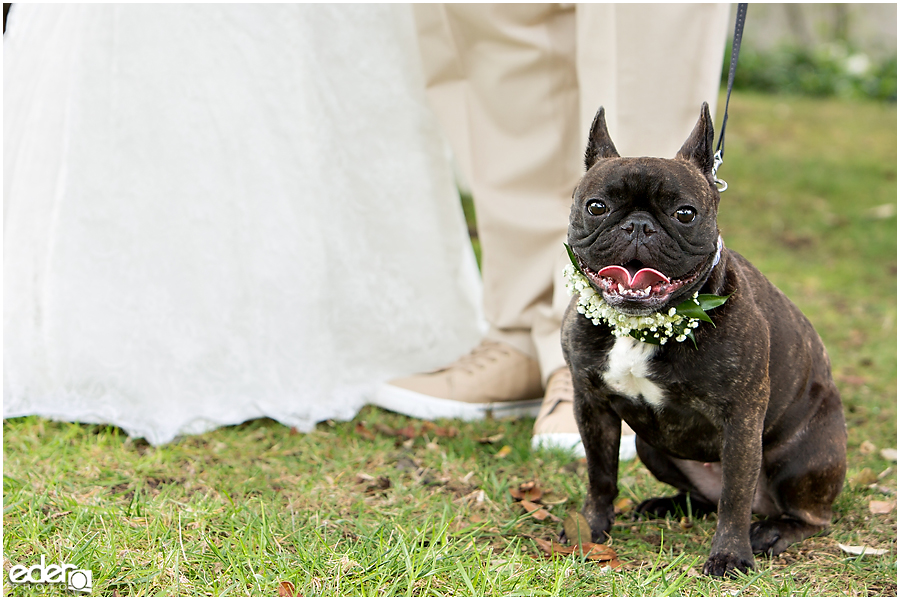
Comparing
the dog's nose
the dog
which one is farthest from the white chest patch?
the dog's nose

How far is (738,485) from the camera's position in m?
1.73

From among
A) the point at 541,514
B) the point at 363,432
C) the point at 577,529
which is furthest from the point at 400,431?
the point at 577,529

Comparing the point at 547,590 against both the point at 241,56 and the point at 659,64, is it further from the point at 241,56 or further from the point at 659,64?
the point at 241,56

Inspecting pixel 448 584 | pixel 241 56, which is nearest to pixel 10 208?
pixel 241 56

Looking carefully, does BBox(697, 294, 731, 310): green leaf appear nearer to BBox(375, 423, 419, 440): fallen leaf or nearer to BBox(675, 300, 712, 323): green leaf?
BBox(675, 300, 712, 323): green leaf

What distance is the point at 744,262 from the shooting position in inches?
73.6

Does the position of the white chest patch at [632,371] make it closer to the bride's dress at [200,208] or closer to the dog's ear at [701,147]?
Answer: the dog's ear at [701,147]

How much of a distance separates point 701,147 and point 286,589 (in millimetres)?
1225

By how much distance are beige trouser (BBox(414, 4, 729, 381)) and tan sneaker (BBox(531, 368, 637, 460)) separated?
0.34 ft

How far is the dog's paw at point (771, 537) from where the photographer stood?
6.26 feet

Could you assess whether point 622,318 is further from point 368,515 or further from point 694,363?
point 368,515

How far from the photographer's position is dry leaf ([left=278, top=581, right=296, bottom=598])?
1686 mm

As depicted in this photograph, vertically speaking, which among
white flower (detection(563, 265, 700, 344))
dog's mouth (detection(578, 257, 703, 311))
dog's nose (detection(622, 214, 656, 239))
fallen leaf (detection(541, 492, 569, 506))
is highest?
dog's nose (detection(622, 214, 656, 239))

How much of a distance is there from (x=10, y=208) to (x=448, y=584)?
6.67 ft
